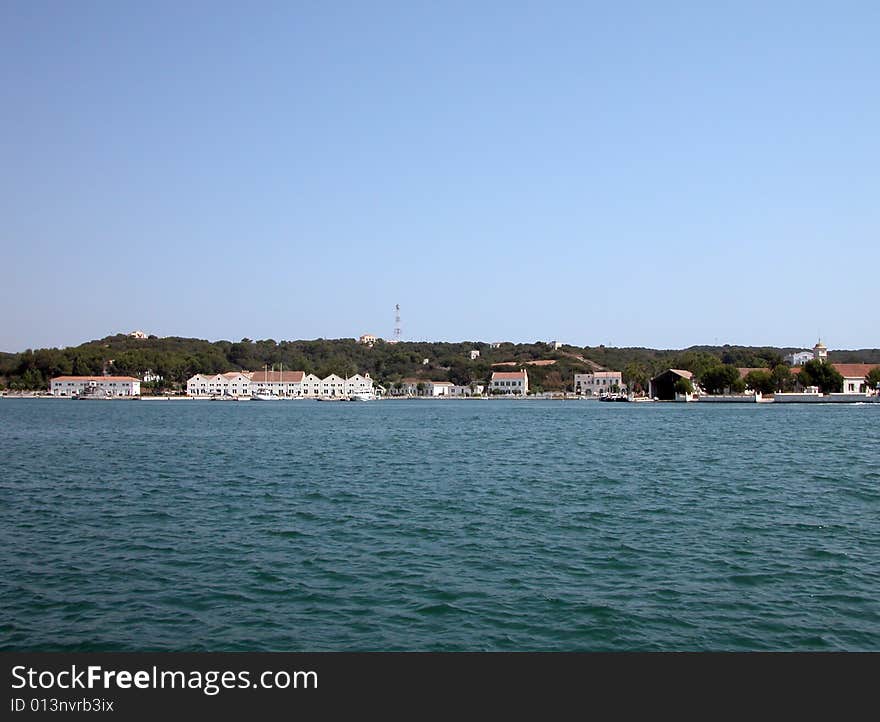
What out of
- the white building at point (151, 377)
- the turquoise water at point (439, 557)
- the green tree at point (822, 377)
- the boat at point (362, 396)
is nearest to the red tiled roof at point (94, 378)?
the white building at point (151, 377)

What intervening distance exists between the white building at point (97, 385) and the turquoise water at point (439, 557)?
150726 mm

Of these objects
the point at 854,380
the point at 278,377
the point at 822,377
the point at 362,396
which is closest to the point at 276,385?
the point at 278,377

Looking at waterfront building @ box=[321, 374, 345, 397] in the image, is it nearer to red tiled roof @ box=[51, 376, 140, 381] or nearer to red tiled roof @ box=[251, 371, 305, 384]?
red tiled roof @ box=[251, 371, 305, 384]

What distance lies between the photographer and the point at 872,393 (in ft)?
407

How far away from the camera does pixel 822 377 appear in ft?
400

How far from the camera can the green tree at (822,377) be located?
399ft

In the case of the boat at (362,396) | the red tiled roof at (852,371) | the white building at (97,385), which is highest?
the red tiled roof at (852,371)

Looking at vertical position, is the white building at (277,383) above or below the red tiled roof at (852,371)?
below

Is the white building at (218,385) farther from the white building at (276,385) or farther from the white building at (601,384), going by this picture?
the white building at (601,384)

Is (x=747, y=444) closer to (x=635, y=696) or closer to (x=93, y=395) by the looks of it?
(x=635, y=696)

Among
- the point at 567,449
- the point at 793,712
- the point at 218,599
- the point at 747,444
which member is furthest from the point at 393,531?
the point at 747,444

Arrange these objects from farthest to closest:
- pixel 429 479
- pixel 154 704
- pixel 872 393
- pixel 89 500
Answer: pixel 872 393 < pixel 429 479 < pixel 89 500 < pixel 154 704

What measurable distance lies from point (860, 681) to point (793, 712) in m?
0.93

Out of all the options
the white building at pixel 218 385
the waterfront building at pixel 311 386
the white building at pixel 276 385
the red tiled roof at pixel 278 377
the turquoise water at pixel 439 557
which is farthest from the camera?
the waterfront building at pixel 311 386
